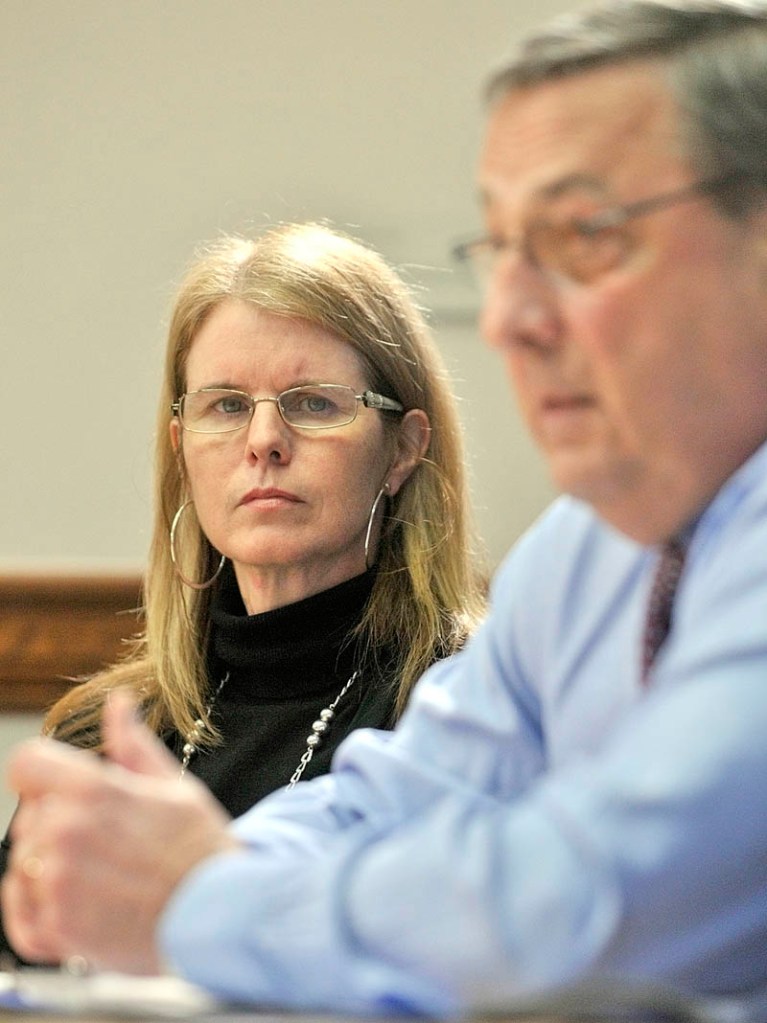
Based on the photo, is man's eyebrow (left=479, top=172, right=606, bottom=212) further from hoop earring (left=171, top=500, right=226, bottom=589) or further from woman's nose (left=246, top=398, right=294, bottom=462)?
hoop earring (left=171, top=500, right=226, bottom=589)

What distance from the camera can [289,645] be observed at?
8.00 feet

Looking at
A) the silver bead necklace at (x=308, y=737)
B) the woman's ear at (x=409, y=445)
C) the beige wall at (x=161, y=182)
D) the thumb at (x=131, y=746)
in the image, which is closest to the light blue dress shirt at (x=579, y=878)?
the thumb at (x=131, y=746)

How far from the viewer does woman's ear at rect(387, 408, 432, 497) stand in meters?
2.56

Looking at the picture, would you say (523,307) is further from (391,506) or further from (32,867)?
(391,506)

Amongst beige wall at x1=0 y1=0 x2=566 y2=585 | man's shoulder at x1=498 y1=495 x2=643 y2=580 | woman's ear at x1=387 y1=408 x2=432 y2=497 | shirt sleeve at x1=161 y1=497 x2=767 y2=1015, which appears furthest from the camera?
beige wall at x1=0 y1=0 x2=566 y2=585

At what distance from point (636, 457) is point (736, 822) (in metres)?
0.33

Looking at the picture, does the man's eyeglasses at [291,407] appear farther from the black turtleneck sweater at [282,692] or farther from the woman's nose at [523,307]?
the woman's nose at [523,307]

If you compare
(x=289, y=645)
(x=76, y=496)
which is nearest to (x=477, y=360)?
(x=76, y=496)

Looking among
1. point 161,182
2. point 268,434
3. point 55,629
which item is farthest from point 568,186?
point 55,629

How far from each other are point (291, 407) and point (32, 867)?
3.91ft

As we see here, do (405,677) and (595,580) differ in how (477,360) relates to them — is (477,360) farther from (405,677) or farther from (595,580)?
(595,580)

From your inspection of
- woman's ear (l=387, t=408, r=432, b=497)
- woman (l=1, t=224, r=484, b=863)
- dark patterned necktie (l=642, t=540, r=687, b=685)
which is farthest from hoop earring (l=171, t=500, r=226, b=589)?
dark patterned necktie (l=642, t=540, r=687, b=685)

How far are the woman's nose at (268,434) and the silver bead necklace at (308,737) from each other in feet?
1.22

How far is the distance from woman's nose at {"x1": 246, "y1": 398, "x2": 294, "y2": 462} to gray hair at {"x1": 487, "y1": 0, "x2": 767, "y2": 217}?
3.73ft
